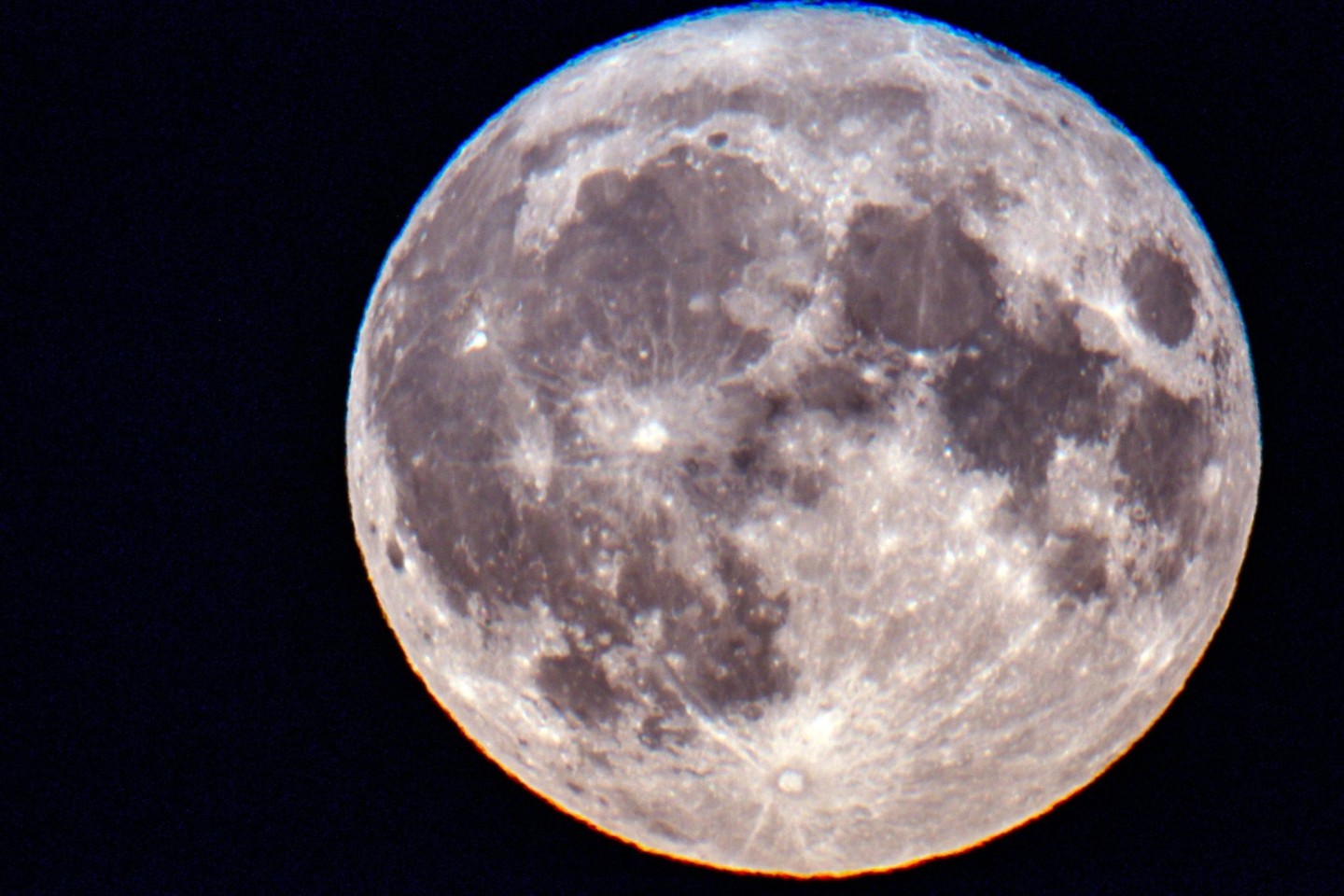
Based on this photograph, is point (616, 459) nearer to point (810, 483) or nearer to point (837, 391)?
point (810, 483)

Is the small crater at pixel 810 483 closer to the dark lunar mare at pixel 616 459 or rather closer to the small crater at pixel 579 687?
the dark lunar mare at pixel 616 459

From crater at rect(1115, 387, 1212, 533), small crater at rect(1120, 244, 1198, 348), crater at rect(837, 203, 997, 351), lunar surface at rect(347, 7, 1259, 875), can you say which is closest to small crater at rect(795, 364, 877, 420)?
lunar surface at rect(347, 7, 1259, 875)

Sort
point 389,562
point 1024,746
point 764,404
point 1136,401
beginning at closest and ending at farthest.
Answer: point 764,404, point 1136,401, point 1024,746, point 389,562

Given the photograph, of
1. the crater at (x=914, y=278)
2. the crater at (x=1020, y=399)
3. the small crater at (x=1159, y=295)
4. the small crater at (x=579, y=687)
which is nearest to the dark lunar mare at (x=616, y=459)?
the small crater at (x=579, y=687)

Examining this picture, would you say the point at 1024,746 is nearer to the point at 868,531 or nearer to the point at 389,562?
the point at 868,531

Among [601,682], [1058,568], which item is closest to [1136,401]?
[1058,568]
